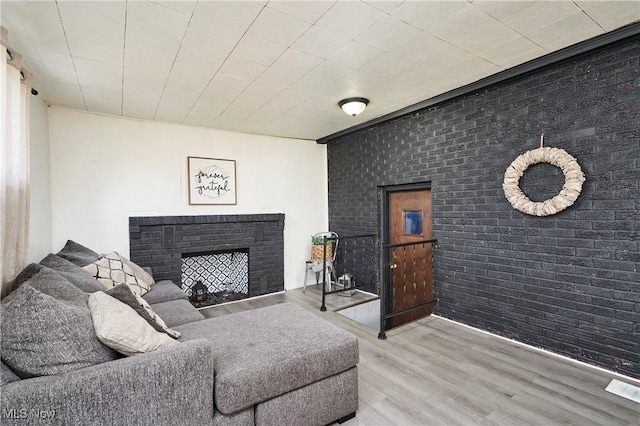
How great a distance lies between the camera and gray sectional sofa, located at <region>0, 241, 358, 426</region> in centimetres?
124

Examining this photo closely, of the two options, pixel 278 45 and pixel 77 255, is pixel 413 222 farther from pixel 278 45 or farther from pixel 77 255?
pixel 77 255

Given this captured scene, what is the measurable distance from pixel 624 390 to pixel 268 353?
8.26 ft

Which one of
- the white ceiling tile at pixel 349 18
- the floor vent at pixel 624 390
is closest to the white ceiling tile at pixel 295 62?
the white ceiling tile at pixel 349 18

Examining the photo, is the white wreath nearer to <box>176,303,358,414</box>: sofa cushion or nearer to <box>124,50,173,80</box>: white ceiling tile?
<box>176,303,358,414</box>: sofa cushion

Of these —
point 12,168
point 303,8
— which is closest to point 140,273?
point 12,168

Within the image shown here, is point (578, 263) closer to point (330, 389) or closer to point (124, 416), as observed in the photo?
point (330, 389)

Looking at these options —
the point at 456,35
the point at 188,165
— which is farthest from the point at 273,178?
the point at 456,35

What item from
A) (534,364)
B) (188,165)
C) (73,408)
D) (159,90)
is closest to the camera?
(73,408)

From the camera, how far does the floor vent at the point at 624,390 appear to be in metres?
2.11

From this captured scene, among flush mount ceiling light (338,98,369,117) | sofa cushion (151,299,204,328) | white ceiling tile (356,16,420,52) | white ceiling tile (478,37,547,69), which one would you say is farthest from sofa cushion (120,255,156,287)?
white ceiling tile (478,37,547,69)

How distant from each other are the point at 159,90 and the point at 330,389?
310cm

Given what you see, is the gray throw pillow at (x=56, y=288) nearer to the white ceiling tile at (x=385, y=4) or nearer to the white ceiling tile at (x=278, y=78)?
the white ceiling tile at (x=278, y=78)

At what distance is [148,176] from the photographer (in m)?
4.06

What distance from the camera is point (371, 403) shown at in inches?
83.2
